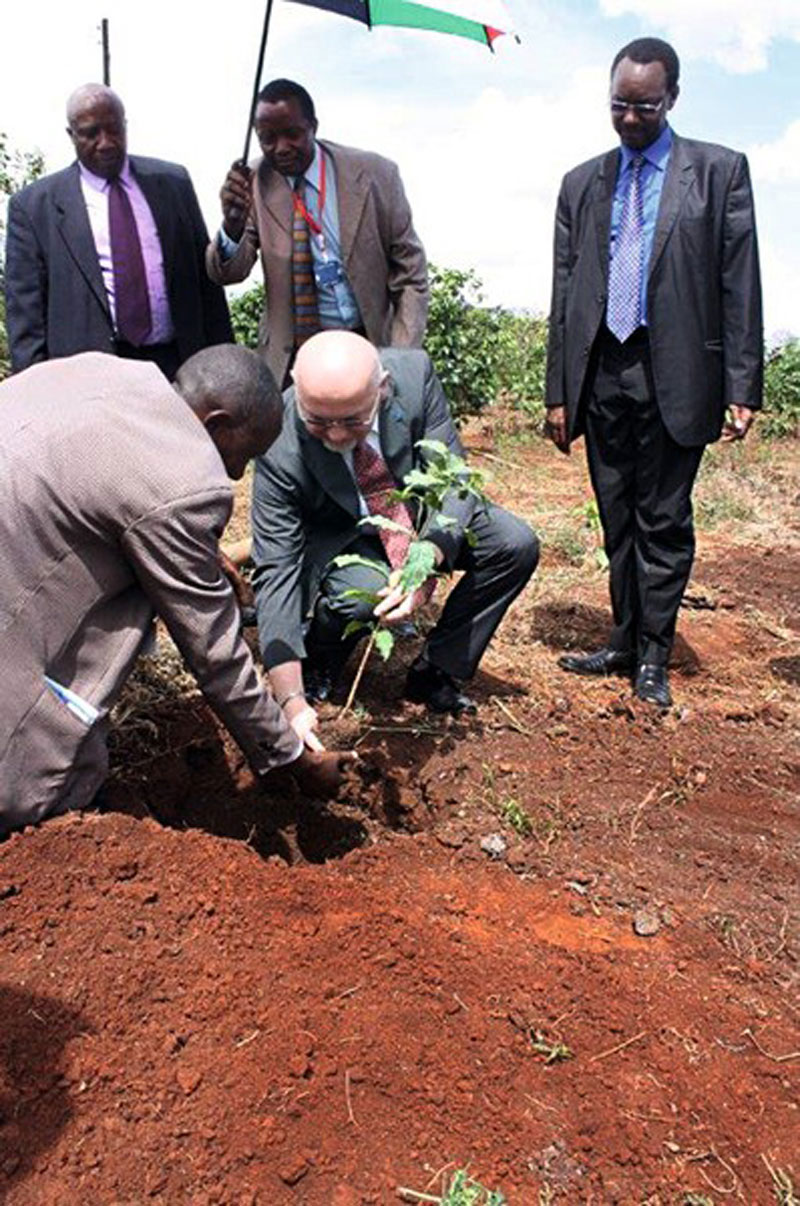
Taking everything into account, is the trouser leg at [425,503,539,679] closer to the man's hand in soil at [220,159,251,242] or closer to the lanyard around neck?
the lanyard around neck

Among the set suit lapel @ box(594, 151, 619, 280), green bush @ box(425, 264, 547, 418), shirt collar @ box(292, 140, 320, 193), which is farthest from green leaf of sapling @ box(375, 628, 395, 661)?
green bush @ box(425, 264, 547, 418)

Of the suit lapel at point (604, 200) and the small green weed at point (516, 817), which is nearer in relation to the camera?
the small green weed at point (516, 817)

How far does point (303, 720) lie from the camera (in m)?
2.95

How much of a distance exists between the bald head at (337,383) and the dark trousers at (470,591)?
1.81 feet

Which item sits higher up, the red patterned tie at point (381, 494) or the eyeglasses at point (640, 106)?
the eyeglasses at point (640, 106)

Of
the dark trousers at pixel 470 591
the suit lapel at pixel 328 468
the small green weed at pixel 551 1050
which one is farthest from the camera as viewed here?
the dark trousers at pixel 470 591

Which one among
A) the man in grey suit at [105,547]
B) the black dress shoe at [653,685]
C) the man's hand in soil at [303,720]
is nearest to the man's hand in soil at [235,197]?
the man in grey suit at [105,547]

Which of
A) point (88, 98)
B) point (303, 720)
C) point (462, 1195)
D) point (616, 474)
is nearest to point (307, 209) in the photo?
point (88, 98)

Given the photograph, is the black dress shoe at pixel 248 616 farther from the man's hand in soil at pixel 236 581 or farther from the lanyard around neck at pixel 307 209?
the lanyard around neck at pixel 307 209

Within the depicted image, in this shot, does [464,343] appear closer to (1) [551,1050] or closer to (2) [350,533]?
(2) [350,533]

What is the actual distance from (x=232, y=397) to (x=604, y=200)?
78.2 inches

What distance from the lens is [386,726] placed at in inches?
143

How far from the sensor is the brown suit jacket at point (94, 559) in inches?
88.5

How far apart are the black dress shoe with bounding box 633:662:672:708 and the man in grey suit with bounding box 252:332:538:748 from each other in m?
0.64
